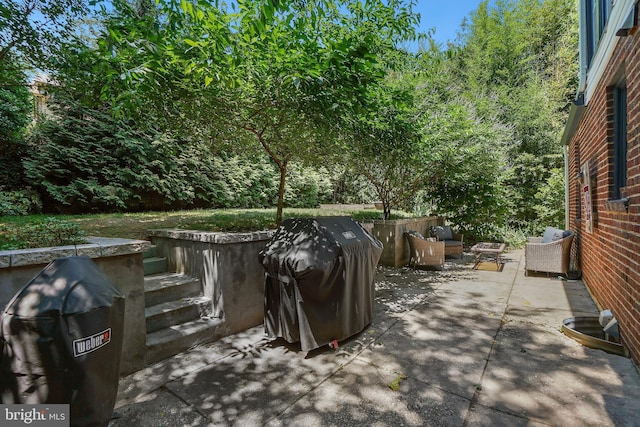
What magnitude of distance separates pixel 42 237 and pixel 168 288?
1266 mm

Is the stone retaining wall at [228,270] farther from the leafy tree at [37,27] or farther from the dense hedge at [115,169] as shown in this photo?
the leafy tree at [37,27]

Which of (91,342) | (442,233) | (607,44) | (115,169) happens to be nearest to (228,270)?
(91,342)

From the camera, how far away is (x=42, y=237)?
2742 mm

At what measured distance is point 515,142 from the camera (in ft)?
42.9

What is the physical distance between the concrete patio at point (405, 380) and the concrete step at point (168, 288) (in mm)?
695

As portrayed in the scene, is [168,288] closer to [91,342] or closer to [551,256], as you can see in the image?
[91,342]

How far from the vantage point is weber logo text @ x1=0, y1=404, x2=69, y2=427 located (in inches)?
63.8

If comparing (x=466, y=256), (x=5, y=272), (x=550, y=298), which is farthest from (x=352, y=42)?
(x=466, y=256)

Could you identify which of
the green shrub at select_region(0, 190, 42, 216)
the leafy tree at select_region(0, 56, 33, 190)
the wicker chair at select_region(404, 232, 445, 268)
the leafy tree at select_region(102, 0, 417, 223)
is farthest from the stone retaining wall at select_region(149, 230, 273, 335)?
the leafy tree at select_region(0, 56, 33, 190)

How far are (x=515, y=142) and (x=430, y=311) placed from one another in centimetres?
1172

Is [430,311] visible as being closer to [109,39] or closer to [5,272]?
[5,272]

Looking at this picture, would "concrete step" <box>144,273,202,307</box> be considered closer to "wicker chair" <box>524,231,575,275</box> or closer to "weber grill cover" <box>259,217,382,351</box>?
"weber grill cover" <box>259,217,382,351</box>

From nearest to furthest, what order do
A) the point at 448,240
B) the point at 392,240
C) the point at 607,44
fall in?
the point at 607,44 < the point at 392,240 < the point at 448,240

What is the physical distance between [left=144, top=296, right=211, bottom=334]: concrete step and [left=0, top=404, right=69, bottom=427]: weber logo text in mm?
1498
